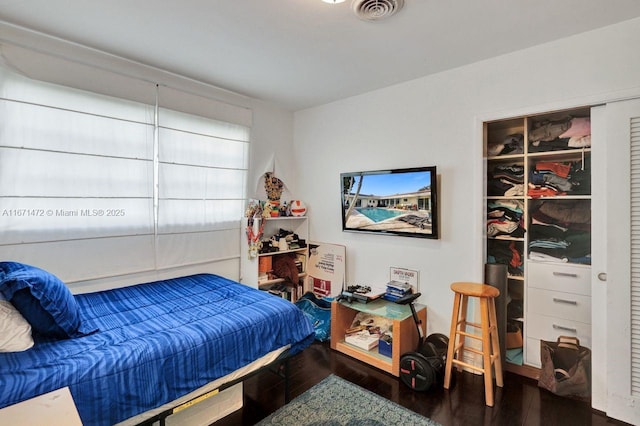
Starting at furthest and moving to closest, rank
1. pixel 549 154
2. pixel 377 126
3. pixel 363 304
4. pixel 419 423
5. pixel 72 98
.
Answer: pixel 377 126
pixel 363 304
pixel 549 154
pixel 72 98
pixel 419 423

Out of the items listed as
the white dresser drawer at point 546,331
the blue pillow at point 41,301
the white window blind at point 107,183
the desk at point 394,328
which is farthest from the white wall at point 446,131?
the blue pillow at point 41,301

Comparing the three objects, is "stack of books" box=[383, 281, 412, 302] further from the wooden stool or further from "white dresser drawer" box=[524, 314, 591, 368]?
"white dresser drawer" box=[524, 314, 591, 368]

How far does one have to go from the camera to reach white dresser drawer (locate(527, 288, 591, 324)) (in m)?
2.41

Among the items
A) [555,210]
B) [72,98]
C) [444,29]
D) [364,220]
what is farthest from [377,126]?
[72,98]

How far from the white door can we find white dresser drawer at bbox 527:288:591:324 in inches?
14.1

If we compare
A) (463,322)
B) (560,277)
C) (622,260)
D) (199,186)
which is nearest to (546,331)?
(560,277)

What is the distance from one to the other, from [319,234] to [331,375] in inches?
64.1

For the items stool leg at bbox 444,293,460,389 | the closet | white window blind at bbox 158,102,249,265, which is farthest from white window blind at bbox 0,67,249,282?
the closet

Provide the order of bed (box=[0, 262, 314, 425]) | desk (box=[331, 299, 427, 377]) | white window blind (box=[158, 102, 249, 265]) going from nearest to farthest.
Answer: bed (box=[0, 262, 314, 425]) < desk (box=[331, 299, 427, 377]) < white window blind (box=[158, 102, 249, 265])

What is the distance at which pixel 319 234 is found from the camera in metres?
3.80

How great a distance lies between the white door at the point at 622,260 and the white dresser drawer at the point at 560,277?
1.13ft

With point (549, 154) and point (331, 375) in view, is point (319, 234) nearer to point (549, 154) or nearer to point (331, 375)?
point (331, 375)

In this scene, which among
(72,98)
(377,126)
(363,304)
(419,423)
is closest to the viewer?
(419,423)

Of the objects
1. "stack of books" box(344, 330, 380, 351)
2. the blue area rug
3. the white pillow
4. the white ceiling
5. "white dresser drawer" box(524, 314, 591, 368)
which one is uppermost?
the white ceiling
